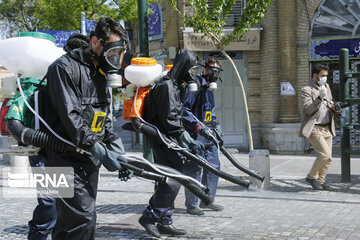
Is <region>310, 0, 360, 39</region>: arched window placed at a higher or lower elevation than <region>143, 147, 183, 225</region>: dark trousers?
higher

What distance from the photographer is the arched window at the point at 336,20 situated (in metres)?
13.7

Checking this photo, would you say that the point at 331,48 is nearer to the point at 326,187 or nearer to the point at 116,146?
the point at 326,187

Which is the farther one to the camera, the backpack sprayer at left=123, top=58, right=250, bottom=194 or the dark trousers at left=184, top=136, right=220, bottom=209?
the dark trousers at left=184, top=136, right=220, bottom=209

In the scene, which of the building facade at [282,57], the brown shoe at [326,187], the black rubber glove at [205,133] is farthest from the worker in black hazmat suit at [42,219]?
the building facade at [282,57]

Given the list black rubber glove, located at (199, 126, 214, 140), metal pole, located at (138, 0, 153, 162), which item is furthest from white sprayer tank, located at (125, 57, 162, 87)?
metal pole, located at (138, 0, 153, 162)

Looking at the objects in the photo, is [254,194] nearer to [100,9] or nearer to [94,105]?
[94,105]

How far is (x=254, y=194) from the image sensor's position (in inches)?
287

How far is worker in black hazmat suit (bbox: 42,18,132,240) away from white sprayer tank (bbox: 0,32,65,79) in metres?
0.42

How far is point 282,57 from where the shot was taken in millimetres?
13922

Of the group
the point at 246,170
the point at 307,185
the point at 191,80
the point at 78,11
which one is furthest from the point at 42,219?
the point at 78,11

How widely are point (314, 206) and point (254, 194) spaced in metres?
1.11

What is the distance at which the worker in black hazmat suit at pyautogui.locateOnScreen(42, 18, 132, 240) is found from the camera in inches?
121

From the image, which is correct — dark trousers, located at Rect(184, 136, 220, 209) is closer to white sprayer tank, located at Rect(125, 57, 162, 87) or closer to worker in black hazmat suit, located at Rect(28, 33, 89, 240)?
white sprayer tank, located at Rect(125, 57, 162, 87)

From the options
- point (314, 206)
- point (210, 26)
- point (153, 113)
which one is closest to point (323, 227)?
point (314, 206)
